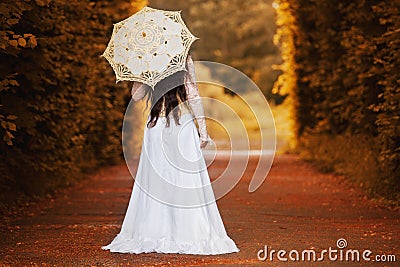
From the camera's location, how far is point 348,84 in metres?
15.3

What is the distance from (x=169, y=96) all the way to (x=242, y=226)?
2335 millimetres

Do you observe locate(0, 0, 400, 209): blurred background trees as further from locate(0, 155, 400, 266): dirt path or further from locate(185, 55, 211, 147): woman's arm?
locate(185, 55, 211, 147): woman's arm

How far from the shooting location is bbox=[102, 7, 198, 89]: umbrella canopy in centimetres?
861

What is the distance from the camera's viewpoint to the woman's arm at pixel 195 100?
852cm

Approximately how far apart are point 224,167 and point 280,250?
1099cm

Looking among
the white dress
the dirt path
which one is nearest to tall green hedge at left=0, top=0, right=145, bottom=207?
the dirt path

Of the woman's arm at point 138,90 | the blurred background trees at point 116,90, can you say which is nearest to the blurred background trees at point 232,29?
the blurred background trees at point 116,90

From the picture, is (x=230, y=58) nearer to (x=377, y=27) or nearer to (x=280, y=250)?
(x=377, y=27)

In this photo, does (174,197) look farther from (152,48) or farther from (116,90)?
(116,90)

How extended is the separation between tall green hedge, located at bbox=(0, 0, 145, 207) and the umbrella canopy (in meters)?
0.99

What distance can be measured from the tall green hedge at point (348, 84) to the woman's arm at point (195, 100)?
3808mm

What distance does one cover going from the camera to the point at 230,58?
4678 centimetres

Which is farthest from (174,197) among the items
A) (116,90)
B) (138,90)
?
(116,90)

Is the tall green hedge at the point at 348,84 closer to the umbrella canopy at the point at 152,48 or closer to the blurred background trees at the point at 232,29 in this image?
the umbrella canopy at the point at 152,48
